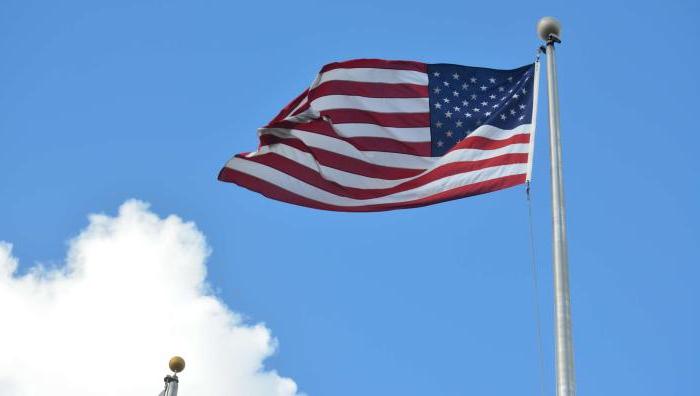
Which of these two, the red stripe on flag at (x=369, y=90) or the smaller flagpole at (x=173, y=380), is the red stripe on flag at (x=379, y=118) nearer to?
the red stripe on flag at (x=369, y=90)

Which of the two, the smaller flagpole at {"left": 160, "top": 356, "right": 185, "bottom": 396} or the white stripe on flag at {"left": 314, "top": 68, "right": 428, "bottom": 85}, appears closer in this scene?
the smaller flagpole at {"left": 160, "top": 356, "right": 185, "bottom": 396}

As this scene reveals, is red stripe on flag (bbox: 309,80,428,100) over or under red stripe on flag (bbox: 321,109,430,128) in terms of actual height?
over

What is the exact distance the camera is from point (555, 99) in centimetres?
1972

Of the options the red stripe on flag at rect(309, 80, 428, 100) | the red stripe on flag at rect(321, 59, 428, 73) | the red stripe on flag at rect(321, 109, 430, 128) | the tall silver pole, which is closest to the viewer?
the tall silver pole

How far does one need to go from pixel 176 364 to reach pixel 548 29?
25.6 ft

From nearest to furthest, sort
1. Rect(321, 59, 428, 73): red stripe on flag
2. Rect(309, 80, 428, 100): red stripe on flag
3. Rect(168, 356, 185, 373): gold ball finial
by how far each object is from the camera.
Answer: Rect(168, 356, 185, 373): gold ball finial < Rect(309, 80, 428, 100): red stripe on flag < Rect(321, 59, 428, 73): red stripe on flag

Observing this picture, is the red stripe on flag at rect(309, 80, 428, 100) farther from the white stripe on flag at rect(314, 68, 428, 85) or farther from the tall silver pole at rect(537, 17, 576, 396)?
the tall silver pole at rect(537, 17, 576, 396)

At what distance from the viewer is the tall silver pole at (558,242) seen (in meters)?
16.2

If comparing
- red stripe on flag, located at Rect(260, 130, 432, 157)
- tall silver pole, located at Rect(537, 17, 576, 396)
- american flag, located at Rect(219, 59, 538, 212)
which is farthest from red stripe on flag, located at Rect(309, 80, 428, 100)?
tall silver pole, located at Rect(537, 17, 576, 396)

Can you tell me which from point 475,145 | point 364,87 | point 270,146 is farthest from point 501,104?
point 270,146

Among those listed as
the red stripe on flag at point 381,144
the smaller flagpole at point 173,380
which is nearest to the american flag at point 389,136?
the red stripe on flag at point 381,144

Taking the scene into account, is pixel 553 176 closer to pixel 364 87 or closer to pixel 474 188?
pixel 474 188

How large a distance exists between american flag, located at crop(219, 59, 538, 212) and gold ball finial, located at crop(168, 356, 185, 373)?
3.32 m

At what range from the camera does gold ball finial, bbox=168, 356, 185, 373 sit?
19875 millimetres
